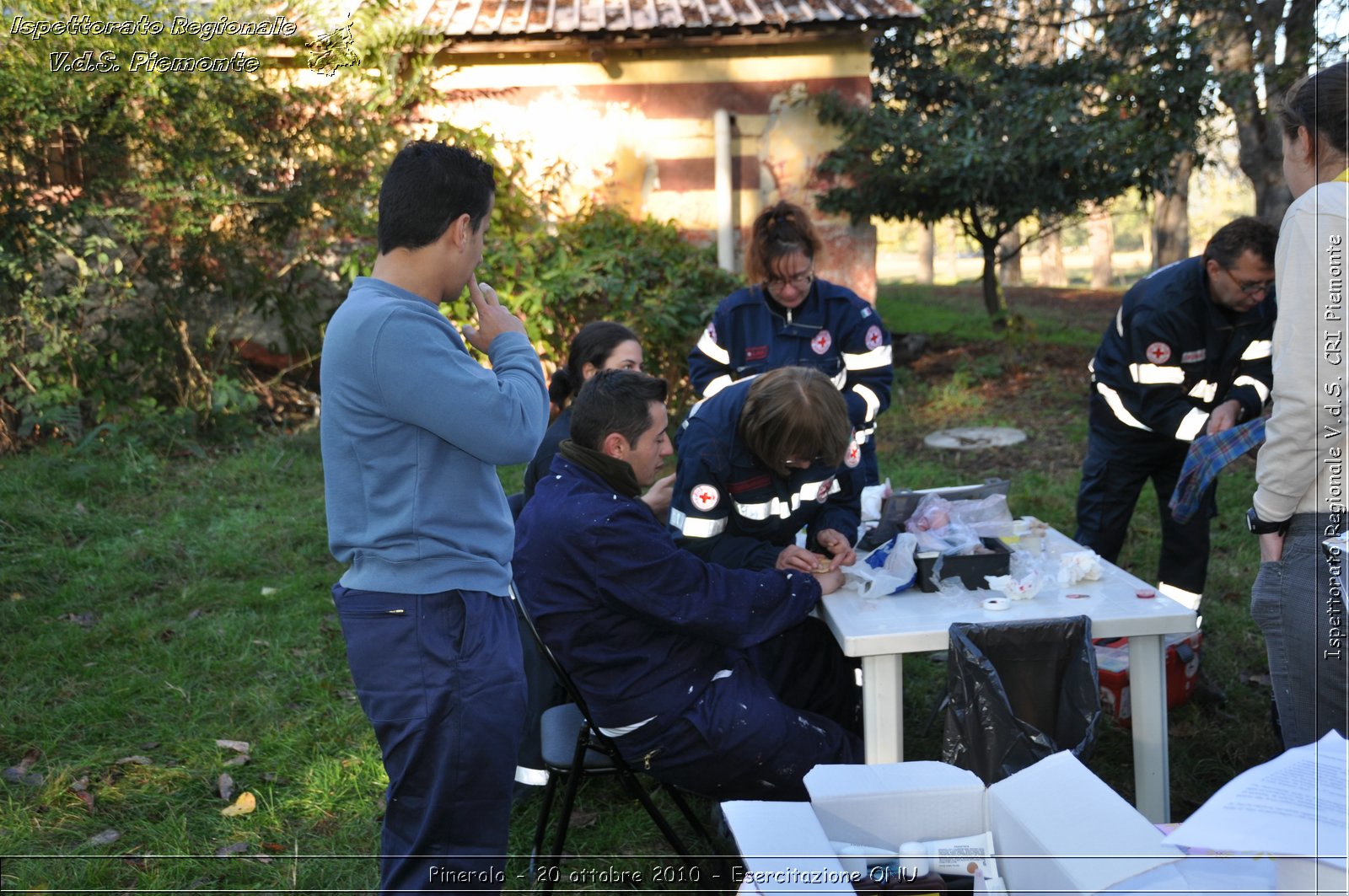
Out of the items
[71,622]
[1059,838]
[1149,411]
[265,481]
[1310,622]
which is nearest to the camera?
[1059,838]

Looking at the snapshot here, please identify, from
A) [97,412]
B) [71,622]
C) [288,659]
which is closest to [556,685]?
[288,659]

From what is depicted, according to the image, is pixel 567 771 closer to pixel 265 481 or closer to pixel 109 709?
pixel 109 709

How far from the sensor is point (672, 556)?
2.71 m

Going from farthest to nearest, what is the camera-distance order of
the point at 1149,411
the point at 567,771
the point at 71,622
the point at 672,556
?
the point at 71,622, the point at 1149,411, the point at 567,771, the point at 672,556

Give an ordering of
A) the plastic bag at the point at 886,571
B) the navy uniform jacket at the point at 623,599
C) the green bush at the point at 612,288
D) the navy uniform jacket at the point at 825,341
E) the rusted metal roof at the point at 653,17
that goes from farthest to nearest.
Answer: the rusted metal roof at the point at 653,17 → the green bush at the point at 612,288 → the navy uniform jacket at the point at 825,341 → the plastic bag at the point at 886,571 → the navy uniform jacket at the point at 623,599

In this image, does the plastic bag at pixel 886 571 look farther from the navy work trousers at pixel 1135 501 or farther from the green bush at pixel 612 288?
the green bush at pixel 612 288

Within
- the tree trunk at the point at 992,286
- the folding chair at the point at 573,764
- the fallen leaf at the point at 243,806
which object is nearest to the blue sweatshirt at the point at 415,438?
the folding chair at the point at 573,764

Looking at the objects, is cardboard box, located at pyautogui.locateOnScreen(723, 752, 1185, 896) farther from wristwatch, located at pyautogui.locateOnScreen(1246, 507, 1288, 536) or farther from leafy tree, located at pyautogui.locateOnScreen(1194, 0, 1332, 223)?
leafy tree, located at pyautogui.locateOnScreen(1194, 0, 1332, 223)

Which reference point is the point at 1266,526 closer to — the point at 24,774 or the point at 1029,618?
the point at 1029,618

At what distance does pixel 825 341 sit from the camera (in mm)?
4418

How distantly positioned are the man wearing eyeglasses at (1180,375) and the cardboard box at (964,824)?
250 centimetres

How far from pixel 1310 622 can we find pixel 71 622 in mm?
4976

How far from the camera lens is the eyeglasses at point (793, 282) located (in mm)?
4312

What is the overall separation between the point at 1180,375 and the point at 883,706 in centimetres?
196
